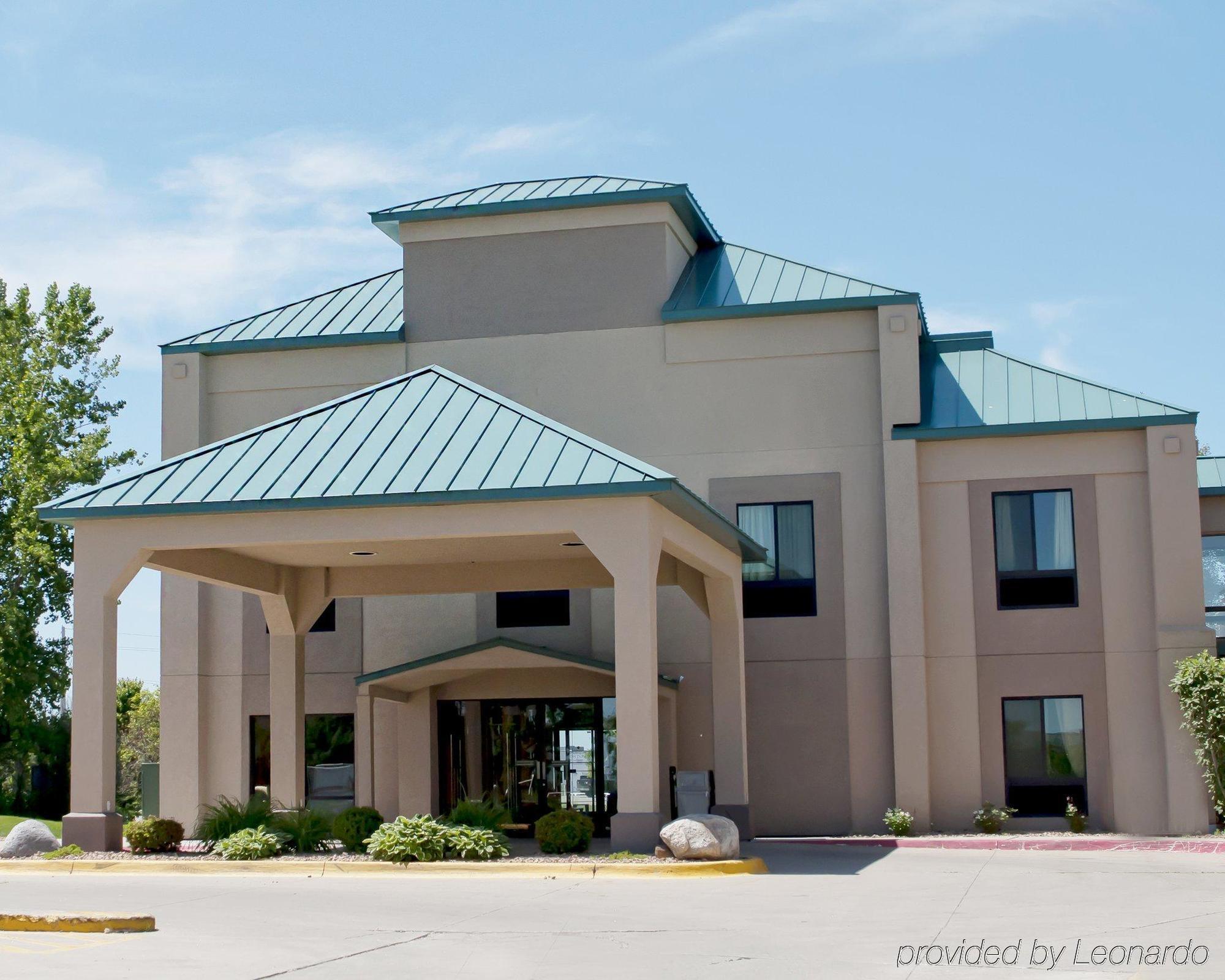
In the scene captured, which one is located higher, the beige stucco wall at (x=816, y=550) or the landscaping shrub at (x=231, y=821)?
the beige stucco wall at (x=816, y=550)

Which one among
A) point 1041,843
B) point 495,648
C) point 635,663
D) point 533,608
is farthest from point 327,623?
point 1041,843

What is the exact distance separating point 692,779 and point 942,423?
8.47 meters

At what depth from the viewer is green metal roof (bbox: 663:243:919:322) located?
2766 centimetres

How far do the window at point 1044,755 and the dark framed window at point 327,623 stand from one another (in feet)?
40.6

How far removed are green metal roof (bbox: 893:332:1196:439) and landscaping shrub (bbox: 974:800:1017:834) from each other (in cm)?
644

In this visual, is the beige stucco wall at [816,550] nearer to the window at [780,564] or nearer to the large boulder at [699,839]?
the window at [780,564]

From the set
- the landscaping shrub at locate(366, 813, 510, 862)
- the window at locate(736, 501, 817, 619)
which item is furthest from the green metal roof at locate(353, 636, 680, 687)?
the landscaping shrub at locate(366, 813, 510, 862)

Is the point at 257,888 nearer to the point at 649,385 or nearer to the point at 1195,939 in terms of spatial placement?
the point at 1195,939

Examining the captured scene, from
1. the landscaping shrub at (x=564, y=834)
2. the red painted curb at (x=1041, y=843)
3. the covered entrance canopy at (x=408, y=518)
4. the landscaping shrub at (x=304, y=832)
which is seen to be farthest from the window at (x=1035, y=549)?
the landscaping shrub at (x=304, y=832)

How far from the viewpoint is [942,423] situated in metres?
27.5

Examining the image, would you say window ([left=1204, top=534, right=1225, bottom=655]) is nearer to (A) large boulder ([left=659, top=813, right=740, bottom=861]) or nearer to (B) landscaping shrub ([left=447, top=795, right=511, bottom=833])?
(A) large boulder ([left=659, top=813, right=740, bottom=861])

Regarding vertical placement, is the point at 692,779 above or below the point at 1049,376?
below

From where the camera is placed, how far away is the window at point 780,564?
27672mm

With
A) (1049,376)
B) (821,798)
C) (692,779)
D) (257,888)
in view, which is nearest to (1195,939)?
(257,888)
